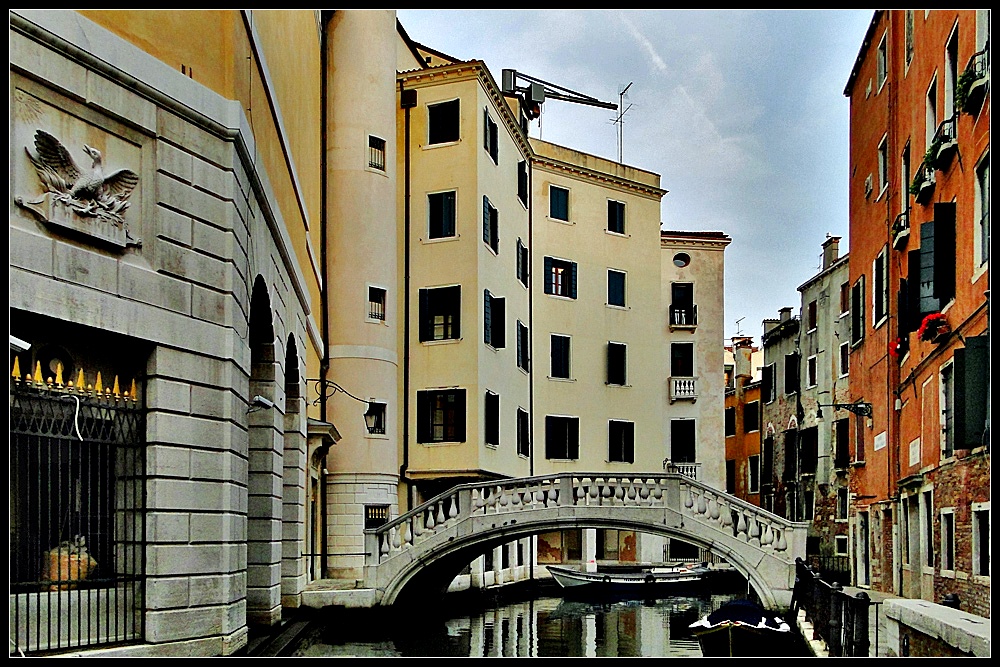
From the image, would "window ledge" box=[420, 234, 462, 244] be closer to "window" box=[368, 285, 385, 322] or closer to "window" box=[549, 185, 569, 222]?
"window" box=[368, 285, 385, 322]

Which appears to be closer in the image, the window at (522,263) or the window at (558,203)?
the window at (522,263)

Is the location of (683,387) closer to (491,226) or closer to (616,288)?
(616,288)

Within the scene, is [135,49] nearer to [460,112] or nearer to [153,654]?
[153,654]

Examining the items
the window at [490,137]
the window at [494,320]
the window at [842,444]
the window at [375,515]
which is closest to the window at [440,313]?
the window at [494,320]

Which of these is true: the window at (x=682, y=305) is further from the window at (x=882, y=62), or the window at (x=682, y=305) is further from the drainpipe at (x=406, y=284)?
the window at (x=882, y=62)

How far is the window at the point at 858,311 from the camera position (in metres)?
25.4

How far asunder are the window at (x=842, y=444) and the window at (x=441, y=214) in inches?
535

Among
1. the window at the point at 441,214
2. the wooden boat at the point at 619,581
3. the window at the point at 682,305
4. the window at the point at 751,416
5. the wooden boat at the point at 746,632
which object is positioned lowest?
the wooden boat at the point at 619,581

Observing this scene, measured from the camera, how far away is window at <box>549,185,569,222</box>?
34688 mm

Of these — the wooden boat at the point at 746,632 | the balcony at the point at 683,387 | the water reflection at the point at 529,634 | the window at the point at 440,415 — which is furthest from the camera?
the balcony at the point at 683,387

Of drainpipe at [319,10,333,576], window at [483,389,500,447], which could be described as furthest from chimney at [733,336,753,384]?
drainpipe at [319,10,333,576]

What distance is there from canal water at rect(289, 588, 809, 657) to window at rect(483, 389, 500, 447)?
12.1 ft

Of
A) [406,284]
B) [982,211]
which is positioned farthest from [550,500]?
[982,211]

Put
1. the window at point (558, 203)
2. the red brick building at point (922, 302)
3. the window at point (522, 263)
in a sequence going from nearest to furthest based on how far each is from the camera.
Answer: the red brick building at point (922, 302) < the window at point (522, 263) < the window at point (558, 203)
